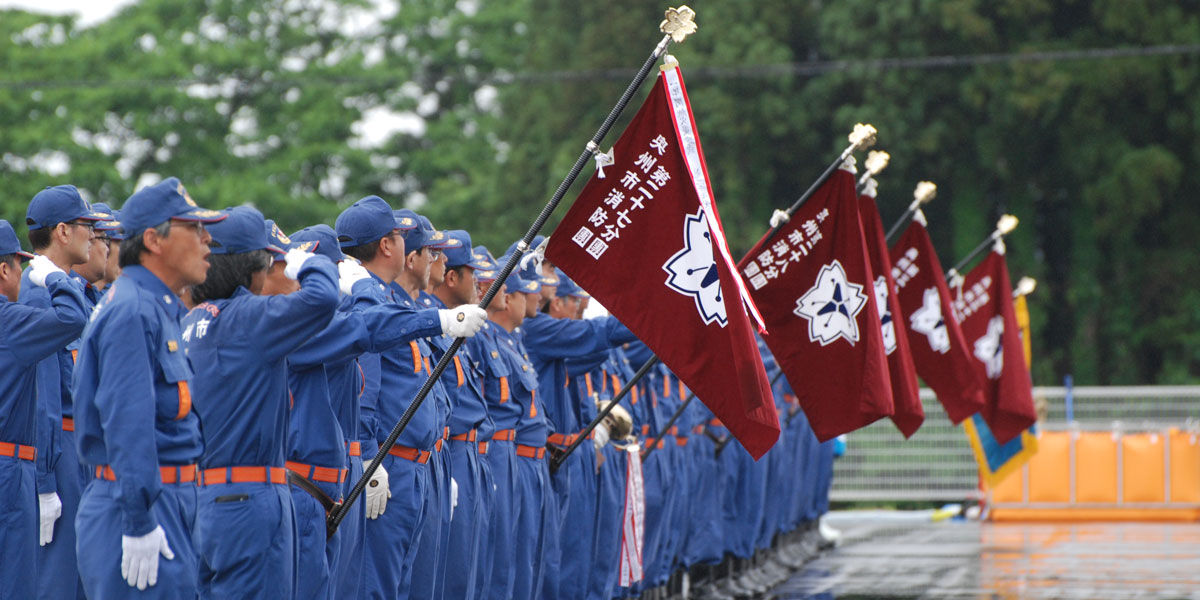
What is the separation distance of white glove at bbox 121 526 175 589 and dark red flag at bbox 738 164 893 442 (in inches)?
203

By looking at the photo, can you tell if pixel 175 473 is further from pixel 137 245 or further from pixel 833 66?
pixel 833 66

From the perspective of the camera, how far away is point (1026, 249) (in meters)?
30.0

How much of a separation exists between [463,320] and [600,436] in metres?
3.71

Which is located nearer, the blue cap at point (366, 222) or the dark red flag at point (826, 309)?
the blue cap at point (366, 222)

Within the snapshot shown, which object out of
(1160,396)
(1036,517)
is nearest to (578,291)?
(1036,517)

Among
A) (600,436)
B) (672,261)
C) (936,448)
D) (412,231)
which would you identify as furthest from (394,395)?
(936,448)

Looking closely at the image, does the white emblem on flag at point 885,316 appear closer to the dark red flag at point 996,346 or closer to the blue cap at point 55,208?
the dark red flag at point 996,346

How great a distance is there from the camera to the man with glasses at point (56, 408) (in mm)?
7398

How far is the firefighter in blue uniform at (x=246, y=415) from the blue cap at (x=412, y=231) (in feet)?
5.33

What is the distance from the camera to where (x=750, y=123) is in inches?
1188

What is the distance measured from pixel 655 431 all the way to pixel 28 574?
19.0 feet

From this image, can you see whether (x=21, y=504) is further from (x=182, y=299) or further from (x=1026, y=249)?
(x=1026, y=249)


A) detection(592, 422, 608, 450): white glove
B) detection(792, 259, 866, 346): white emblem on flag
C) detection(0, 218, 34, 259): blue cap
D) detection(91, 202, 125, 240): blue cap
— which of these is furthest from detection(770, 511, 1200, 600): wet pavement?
detection(0, 218, 34, 259): blue cap

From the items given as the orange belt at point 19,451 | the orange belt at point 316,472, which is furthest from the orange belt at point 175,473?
the orange belt at point 19,451
